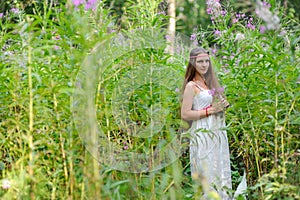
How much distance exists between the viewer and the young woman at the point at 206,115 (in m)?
4.28

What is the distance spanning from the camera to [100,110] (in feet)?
11.4

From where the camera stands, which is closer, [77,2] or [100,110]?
[77,2]

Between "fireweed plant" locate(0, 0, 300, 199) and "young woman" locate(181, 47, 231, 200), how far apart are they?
0.11m

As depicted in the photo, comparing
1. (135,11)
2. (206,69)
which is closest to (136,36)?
(135,11)

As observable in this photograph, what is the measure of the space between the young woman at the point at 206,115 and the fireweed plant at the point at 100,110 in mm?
106

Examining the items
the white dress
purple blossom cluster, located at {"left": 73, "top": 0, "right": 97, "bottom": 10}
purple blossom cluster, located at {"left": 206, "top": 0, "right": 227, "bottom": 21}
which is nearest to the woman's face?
the white dress

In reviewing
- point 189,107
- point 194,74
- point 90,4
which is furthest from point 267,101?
point 90,4

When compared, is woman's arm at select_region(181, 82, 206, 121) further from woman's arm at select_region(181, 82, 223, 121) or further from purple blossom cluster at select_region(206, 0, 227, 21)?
purple blossom cluster at select_region(206, 0, 227, 21)

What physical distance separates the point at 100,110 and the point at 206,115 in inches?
42.7

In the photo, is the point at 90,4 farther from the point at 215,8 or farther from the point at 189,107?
the point at 215,8

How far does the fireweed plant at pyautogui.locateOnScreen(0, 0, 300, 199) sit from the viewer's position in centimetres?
306

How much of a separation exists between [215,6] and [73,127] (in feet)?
7.75

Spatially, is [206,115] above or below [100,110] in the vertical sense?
below

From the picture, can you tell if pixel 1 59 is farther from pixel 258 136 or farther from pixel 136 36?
pixel 258 136
